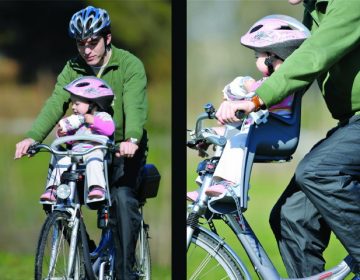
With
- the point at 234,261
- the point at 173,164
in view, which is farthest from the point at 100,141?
the point at 234,261

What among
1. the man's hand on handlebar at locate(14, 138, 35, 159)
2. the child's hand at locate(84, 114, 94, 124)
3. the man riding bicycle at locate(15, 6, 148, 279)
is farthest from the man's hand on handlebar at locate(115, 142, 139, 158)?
the man's hand on handlebar at locate(14, 138, 35, 159)

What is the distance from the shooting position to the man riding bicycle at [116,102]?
16.2 ft

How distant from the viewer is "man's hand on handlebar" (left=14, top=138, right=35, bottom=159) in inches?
192

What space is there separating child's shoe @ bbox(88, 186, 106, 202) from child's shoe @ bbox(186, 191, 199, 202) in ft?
1.18

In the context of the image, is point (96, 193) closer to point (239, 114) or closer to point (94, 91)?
point (94, 91)

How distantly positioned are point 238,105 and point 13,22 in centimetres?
158

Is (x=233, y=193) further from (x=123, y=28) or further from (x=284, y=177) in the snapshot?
(x=123, y=28)

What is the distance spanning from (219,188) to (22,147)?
86 cm

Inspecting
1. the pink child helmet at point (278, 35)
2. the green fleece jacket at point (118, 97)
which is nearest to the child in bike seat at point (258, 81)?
the pink child helmet at point (278, 35)

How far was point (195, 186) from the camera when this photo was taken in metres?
4.90

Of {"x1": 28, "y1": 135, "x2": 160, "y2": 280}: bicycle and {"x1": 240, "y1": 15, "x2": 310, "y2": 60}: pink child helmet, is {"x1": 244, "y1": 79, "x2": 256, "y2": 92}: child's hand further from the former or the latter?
{"x1": 28, "y1": 135, "x2": 160, "y2": 280}: bicycle

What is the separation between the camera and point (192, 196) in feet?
15.8

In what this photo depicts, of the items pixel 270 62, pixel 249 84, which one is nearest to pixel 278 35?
pixel 270 62

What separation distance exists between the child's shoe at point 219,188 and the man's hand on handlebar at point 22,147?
791mm
